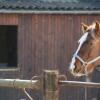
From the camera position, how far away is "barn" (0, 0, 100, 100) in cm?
1288

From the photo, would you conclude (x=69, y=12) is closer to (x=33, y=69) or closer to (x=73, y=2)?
(x=73, y=2)

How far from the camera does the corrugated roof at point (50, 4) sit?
500 inches

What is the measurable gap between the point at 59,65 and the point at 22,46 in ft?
3.82

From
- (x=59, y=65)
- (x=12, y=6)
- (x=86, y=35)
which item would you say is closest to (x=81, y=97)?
(x=59, y=65)

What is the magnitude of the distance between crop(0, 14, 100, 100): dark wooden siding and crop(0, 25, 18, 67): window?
38 cm

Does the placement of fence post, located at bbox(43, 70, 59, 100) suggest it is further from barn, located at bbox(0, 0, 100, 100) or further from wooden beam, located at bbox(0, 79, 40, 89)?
barn, located at bbox(0, 0, 100, 100)

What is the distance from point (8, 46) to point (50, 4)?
1656 millimetres

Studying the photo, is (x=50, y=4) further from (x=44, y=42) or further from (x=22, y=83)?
(x=22, y=83)

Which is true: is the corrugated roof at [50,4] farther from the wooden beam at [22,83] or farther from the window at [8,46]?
the wooden beam at [22,83]

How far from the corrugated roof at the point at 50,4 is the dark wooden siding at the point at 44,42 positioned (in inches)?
9.4

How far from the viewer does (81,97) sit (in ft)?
44.1

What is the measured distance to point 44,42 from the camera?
13.1 metres

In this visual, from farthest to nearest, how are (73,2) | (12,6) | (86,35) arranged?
(73,2) < (12,6) < (86,35)

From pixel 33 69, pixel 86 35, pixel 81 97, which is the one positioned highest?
pixel 86 35
